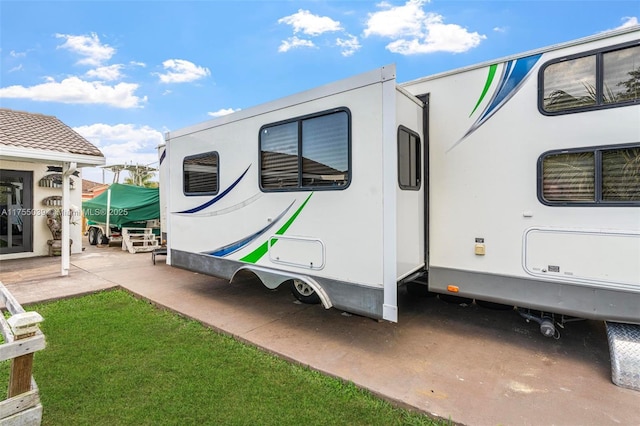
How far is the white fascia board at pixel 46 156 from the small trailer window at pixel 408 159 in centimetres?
659

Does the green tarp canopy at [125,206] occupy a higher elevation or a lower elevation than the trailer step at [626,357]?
higher

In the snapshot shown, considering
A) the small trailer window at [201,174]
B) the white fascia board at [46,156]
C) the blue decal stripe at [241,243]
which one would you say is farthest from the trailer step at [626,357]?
the white fascia board at [46,156]

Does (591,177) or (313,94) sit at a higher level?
(313,94)

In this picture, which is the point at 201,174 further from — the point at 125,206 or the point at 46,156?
the point at 125,206

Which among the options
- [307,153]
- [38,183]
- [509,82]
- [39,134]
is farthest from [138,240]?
[509,82]

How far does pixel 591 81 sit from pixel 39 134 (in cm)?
924

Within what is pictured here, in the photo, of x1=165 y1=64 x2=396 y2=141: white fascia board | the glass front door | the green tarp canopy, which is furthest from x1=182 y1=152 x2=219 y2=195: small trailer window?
the glass front door

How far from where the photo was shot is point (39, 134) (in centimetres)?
693

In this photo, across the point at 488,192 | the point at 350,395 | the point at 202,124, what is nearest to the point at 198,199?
the point at 202,124

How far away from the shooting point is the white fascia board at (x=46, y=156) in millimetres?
5967

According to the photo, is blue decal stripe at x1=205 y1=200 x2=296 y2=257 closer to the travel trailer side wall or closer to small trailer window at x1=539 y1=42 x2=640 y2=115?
the travel trailer side wall

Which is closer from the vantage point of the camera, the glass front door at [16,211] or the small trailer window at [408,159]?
the small trailer window at [408,159]

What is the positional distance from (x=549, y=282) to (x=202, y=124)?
4.86 m

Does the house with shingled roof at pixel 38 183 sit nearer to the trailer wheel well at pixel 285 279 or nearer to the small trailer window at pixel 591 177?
the trailer wheel well at pixel 285 279
